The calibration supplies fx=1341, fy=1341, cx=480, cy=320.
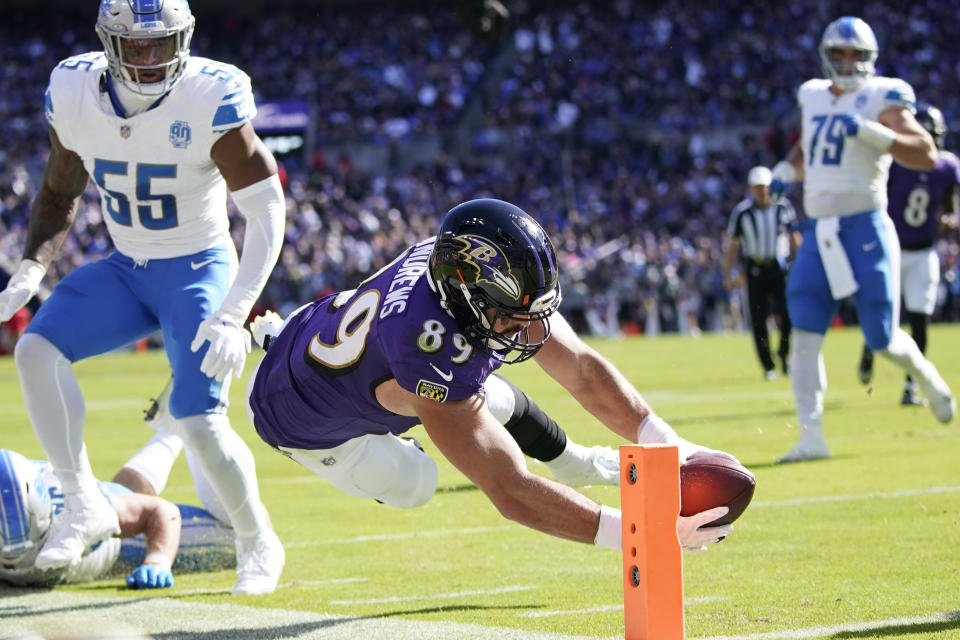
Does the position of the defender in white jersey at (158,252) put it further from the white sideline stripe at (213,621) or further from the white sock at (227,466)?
the white sideline stripe at (213,621)

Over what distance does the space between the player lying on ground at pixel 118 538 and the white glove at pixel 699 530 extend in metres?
2.10

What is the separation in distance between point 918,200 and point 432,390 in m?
7.06

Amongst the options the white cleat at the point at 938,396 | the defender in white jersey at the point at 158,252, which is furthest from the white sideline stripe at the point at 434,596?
the white cleat at the point at 938,396

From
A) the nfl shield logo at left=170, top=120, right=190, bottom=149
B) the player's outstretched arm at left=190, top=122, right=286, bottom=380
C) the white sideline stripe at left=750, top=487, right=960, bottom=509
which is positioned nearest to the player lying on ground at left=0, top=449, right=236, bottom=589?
the player's outstretched arm at left=190, top=122, right=286, bottom=380

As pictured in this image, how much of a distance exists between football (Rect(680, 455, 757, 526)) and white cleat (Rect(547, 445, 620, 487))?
4.16ft

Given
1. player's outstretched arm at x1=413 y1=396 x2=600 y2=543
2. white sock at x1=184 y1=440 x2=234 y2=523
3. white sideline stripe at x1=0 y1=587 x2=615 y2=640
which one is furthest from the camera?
white sock at x1=184 y1=440 x2=234 y2=523

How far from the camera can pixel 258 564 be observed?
4.37m

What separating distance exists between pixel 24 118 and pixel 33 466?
25939 mm

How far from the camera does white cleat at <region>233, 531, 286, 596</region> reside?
14.1 ft

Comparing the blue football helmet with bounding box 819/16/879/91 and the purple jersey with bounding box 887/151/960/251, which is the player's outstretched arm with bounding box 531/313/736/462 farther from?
the purple jersey with bounding box 887/151/960/251

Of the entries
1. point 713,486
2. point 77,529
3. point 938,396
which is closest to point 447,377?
point 713,486

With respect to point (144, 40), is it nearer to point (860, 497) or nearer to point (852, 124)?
point (860, 497)

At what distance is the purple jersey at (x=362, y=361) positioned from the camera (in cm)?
329

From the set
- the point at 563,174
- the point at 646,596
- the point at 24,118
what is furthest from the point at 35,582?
the point at 24,118
